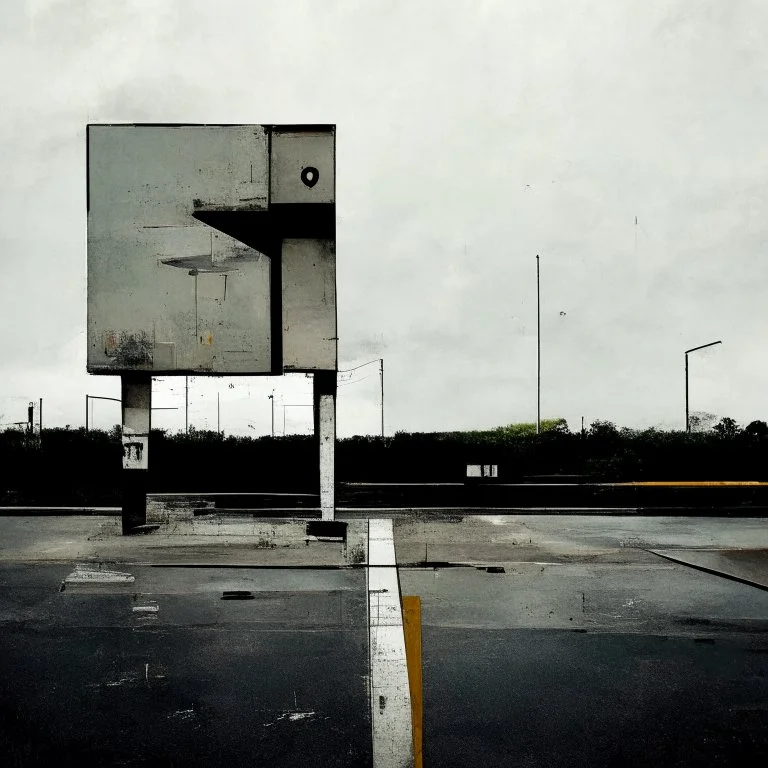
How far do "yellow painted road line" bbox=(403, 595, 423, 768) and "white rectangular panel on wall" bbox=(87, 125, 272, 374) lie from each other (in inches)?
174

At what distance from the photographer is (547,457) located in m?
40.4

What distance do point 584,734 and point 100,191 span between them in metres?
8.63

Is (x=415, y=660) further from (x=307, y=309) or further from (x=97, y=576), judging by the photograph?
(x=307, y=309)

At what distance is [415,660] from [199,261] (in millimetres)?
6330

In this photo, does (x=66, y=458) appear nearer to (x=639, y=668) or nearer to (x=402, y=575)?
(x=402, y=575)

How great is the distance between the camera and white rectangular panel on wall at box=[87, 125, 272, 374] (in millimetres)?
9633

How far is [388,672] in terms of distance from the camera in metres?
4.70

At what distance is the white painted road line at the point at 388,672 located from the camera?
12.2ft

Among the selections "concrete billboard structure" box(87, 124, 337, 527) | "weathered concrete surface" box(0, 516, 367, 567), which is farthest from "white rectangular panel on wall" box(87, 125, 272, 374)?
"weathered concrete surface" box(0, 516, 367, 567)

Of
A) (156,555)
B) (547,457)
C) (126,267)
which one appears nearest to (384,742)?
(156,555)

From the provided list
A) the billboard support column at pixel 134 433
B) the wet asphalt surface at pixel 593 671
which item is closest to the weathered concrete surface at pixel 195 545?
the billboard support column at pixel 134 433

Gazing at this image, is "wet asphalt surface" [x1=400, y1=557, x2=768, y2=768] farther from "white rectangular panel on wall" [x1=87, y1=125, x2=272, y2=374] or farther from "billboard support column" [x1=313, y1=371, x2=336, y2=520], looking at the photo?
"white rectangular panel on wall" [x1=87, y1=125, x2=272, y2=374]

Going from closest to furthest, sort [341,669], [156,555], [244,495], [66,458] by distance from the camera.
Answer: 1. [341,669]
2. [156,555]
3. [244,495]
4. [66,458]

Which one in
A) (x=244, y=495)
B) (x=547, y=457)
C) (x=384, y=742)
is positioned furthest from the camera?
(x=547, y=457)
